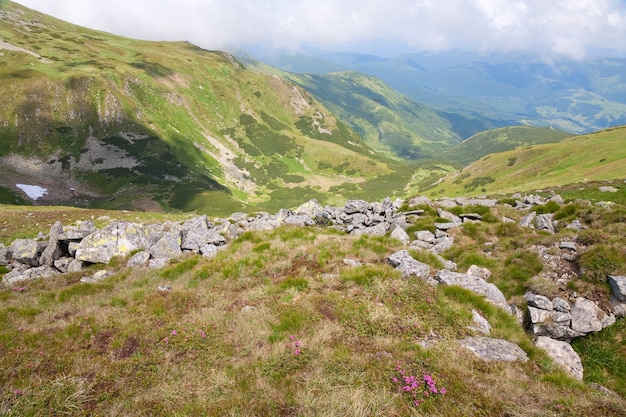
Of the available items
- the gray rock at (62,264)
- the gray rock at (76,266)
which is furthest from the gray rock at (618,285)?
the gray rock at (62,264)

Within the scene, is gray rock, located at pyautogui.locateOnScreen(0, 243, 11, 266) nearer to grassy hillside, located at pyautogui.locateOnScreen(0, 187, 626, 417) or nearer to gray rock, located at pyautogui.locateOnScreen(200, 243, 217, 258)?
grassy hillside, located at pyautogui.locateOnScreen(0, 187, 626, 417)

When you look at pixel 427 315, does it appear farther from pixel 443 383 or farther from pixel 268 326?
pixel 268 326

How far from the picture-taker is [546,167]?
107 meters

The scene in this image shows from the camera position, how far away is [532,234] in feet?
55.6

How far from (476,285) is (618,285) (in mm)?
4767

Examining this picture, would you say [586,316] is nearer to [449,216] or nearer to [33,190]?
[449,216]

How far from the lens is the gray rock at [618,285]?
11.0m

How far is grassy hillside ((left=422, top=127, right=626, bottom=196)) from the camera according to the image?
2825 inches

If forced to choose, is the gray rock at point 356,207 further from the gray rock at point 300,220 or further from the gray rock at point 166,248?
the gray rock at point 166,248

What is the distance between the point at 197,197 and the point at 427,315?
424 ft

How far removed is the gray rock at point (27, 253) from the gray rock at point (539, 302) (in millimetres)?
28258

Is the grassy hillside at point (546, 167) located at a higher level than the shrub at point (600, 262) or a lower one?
higher

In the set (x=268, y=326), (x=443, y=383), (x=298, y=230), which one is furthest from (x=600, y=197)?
(x=268, y=326)

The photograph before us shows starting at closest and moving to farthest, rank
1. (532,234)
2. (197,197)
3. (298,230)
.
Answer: (532,234) → (298,230) → (197,197)
